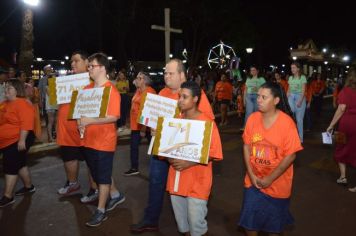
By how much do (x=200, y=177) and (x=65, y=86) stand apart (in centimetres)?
269

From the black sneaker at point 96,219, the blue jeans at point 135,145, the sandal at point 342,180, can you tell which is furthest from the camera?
the blue jeans at point 135,145

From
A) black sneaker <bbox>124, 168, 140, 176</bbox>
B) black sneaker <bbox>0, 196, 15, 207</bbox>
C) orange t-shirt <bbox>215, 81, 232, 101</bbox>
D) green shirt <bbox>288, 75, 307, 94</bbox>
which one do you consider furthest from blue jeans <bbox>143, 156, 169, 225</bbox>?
orange t-shirt <bbox>215, 81, 232, 101</bbox>

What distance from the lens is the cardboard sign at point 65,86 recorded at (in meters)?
5.30

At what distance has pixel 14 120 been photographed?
17.4 ft

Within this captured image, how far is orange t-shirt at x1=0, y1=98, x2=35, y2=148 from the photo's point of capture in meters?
5.29

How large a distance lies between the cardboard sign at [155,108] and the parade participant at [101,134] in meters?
0.31

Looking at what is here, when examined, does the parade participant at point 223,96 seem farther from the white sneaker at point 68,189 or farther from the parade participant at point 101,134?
the parade participant at point 101,134

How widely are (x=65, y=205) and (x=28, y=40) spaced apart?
29.9 ft

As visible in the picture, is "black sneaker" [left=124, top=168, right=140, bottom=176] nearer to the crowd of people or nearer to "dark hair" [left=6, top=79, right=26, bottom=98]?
the crowd of people

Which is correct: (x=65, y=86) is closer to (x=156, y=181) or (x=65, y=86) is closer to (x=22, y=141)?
(x=22, y=141)

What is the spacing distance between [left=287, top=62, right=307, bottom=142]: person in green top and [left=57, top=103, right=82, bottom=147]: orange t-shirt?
19.7 ft

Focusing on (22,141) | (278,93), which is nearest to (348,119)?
(278,93)

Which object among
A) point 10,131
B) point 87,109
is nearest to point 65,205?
point 10,131

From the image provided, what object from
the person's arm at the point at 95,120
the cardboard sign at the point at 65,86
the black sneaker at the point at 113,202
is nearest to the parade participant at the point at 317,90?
the black sneaker at the point at 113,202
